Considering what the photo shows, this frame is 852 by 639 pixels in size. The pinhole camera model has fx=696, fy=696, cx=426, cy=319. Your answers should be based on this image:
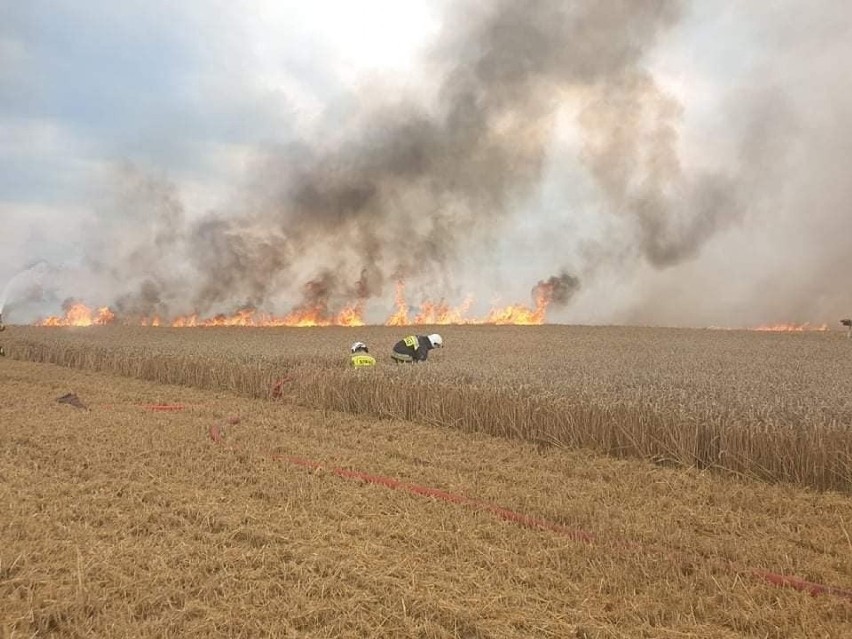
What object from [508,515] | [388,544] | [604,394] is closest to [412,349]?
[604,394]

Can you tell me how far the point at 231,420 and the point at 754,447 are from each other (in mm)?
8192

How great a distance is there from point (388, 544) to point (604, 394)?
5.77 m

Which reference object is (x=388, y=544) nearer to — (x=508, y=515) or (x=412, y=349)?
(x=508, y=515)

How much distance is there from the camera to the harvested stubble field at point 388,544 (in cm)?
484

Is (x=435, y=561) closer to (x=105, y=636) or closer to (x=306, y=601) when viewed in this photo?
(x=306, y=601)

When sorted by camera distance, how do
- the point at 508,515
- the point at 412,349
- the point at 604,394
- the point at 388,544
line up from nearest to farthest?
1. the point at 388,544
2. the point at 508,515
3. the point at 604,394
4. the point at 412,349

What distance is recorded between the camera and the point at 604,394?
36.2ft

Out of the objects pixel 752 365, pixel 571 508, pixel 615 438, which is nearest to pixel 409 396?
pixel 615 438

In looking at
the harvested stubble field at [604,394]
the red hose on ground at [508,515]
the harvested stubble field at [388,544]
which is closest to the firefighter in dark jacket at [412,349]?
the harvested stubble field at [604,394]

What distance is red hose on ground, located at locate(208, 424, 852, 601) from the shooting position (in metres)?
5.50

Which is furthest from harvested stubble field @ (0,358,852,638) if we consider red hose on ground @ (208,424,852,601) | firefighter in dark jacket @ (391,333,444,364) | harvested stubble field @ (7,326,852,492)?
firefighter in dark jacket @ (391,333,444,364)

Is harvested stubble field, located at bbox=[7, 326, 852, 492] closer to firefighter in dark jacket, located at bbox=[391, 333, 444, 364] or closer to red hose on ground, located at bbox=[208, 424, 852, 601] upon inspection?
firefighter in dark jacket, located at bbox=[391, 333, 444, 364]

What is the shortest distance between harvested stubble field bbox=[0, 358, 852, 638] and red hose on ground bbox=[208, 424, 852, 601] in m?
0.09

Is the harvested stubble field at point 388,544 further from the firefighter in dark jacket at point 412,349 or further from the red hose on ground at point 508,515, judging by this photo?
the firefighter in dark jacket at point 412,349
